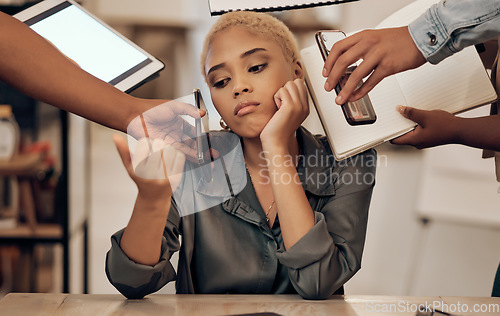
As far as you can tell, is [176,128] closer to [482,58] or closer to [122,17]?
[122,17]

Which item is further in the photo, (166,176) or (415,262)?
(415,262)

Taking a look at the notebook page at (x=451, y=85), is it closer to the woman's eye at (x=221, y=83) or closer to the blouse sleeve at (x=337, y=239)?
the blouse sleeve at (x=337, y=239)

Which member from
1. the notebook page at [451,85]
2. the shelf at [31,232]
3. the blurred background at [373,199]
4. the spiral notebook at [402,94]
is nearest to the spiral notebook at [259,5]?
the blurred background at [373,199]

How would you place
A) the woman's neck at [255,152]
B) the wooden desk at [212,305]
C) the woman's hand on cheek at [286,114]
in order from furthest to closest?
1. the woman's neck at [255,152]
2. the woman's hand on cheek at [286,114]
3. the wooden desk at [212,305]

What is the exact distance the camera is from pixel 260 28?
856mm

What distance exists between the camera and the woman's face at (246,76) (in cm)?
83

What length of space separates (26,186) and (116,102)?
875 mm

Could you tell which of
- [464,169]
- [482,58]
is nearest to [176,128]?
[482,58]

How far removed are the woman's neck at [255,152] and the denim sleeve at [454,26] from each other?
0.28m

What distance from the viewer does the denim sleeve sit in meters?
0.71

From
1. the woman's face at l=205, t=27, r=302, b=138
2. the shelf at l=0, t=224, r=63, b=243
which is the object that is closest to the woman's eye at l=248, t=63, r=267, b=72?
the woman's face at l=205, t=27, r=302, b=138

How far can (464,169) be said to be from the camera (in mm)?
1120

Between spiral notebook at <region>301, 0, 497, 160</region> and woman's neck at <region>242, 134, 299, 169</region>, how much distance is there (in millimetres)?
77

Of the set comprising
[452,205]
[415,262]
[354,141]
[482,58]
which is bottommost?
[415,262]
